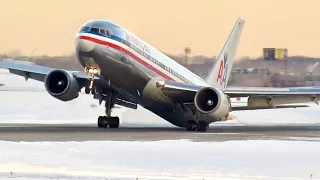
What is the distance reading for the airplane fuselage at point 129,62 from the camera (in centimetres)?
3017

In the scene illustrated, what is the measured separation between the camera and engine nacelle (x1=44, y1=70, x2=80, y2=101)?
Result: 3316cm

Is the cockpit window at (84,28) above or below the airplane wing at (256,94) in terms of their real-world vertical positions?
above

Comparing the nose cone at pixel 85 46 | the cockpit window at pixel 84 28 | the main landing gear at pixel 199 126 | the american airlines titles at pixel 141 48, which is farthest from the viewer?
the main landing gear at pixel 199 126

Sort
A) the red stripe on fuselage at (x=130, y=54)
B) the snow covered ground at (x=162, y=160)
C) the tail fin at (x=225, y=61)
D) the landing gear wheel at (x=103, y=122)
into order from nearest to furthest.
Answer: the snow covered ground at (x=162, y=160), the red stripe on fuselage at (x=130, y=54), the landing gear wheel at (x=103, y=122), the tail fin at (x=225, y=61)

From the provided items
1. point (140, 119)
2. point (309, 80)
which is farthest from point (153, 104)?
point (309, 80)

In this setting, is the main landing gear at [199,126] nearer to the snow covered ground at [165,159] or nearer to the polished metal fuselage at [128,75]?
the polished metal fuselage at [128,75]

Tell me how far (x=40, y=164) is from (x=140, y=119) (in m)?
27.2

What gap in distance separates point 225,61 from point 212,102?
8761mm

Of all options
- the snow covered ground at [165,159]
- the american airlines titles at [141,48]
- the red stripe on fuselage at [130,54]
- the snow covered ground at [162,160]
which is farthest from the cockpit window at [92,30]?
the snow covered ground at [165,159]

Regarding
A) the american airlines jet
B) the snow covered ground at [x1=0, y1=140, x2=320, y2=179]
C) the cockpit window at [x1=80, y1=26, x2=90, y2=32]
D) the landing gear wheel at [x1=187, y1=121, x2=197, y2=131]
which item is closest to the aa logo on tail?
the american airlines jet

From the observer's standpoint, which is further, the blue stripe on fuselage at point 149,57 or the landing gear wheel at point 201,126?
the landing gear wheel at point 201,126

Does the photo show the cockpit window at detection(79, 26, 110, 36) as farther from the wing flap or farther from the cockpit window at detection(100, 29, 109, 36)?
the wing flap

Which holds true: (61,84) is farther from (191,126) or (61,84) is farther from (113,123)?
(191,126)

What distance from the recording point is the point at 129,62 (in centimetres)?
3133
